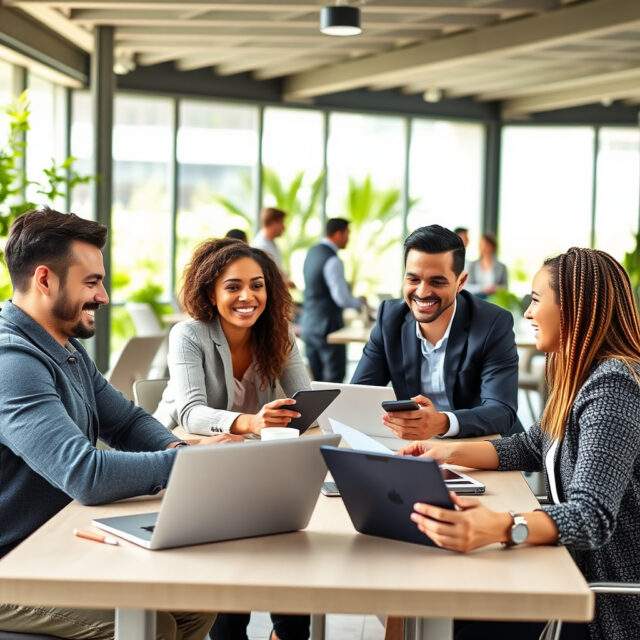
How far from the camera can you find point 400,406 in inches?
107

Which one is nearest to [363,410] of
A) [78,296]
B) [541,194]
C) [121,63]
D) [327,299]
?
[78,296]

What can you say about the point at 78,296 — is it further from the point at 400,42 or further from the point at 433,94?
the point at 433,94

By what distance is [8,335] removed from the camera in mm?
2143

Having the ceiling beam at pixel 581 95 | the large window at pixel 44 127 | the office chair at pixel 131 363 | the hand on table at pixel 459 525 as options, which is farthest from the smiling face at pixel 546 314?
Answer: the ceiling beam at pixel 581 95

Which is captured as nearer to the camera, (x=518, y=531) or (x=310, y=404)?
(x=518, y=531)

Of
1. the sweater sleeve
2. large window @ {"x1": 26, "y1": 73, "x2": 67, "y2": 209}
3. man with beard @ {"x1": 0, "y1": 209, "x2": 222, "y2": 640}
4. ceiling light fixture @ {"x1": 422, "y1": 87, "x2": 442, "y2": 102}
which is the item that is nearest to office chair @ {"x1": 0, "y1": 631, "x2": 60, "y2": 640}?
man with beard @ {"x1": 0, "y1": 209, "x2": 222, "y2": 640}

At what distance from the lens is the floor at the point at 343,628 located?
3508mm

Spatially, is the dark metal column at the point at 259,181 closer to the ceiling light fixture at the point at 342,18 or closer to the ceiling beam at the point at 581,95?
the ceiling beam at the point at 581,95

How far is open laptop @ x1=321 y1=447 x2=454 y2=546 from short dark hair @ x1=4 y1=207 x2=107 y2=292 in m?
0.87

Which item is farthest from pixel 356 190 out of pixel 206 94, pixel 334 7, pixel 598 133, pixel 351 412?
pixel 351 412

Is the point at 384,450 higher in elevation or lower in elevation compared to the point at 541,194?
lower

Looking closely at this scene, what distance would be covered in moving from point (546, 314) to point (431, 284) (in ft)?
3.87

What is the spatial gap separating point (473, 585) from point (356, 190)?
34.0ft

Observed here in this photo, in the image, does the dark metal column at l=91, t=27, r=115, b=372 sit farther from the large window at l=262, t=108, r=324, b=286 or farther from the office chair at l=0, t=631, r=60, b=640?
the office chair at l=0, t=631, r=60, b=640
